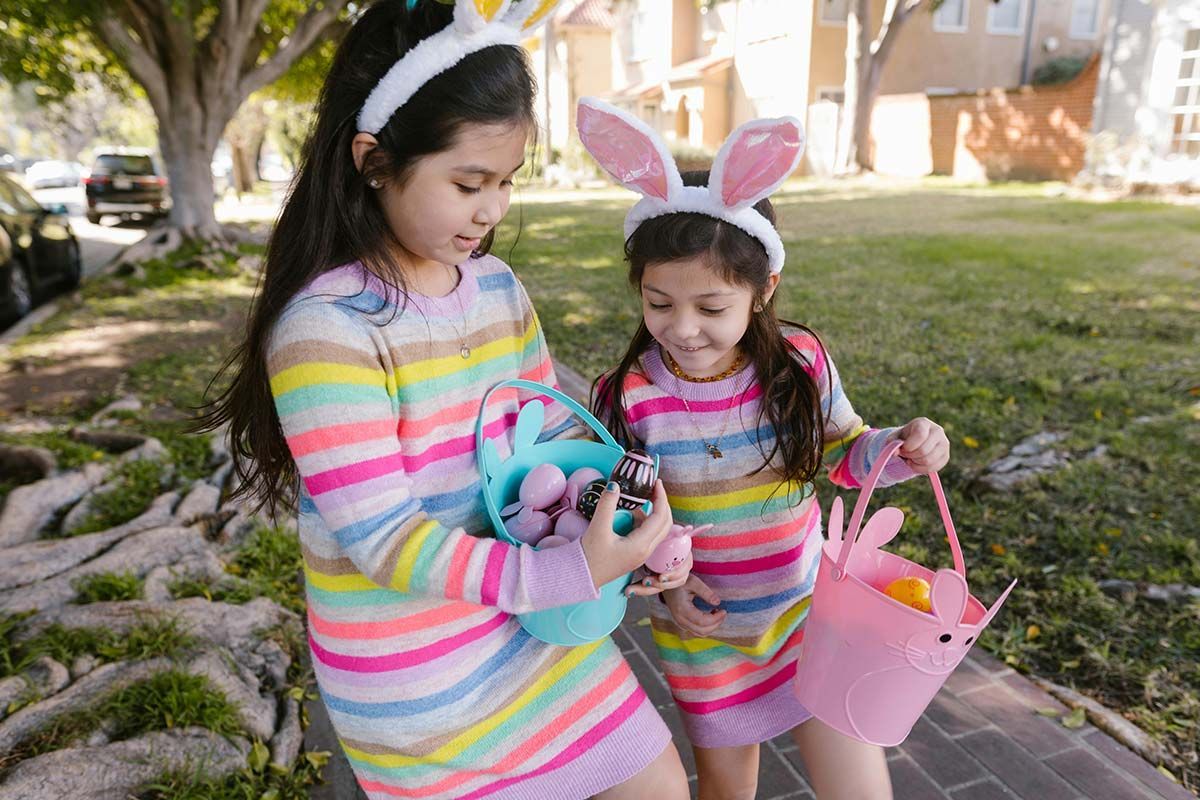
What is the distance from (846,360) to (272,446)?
4712 mm

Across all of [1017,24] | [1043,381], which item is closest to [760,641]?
[1043,381]

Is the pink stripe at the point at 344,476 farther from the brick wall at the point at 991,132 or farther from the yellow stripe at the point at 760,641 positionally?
the brick wall at the point at 991,132

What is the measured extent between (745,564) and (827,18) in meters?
23.1

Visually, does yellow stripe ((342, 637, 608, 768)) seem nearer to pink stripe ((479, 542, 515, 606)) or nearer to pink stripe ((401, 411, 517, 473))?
pink stripe ((479, 542, 515, 606))

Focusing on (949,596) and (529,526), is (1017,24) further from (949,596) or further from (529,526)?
(529,526)

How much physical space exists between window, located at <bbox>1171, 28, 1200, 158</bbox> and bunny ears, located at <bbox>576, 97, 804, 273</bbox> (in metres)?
17.0

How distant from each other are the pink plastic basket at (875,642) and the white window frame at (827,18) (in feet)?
74.1

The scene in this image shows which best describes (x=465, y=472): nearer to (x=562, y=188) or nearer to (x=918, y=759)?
(x=918, y=759)

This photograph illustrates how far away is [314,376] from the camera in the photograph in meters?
1.27

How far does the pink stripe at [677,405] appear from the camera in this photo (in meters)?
1.74

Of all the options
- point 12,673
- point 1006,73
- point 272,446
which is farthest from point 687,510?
point 1006,73

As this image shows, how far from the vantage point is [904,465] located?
67.5 inches

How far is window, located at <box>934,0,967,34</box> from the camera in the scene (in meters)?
22.9

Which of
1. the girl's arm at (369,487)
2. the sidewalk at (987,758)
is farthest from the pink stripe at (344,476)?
the sidewalk at (987,758)
